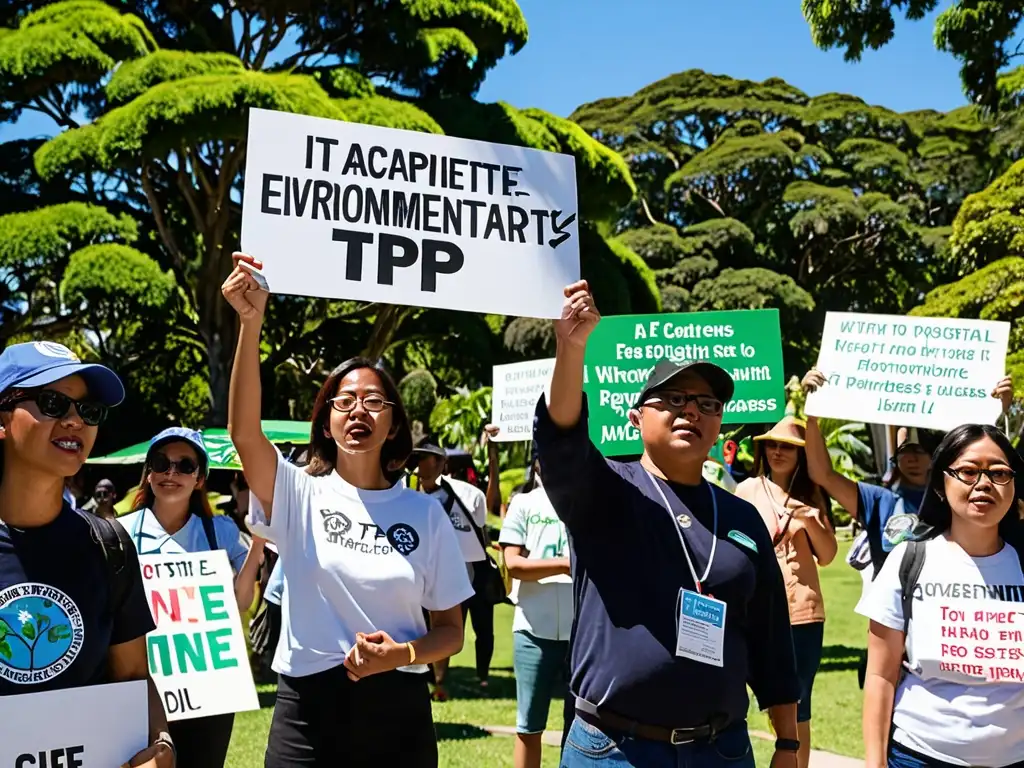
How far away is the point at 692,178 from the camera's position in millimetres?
38125

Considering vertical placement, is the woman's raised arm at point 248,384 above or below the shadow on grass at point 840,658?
above

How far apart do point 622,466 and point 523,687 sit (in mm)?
2854

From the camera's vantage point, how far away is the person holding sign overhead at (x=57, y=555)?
2.38 metres

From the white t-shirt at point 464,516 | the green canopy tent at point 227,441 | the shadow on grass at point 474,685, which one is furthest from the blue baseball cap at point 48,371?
the shadow on grass at point 474,685

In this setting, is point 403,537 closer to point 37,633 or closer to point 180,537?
point 37,633

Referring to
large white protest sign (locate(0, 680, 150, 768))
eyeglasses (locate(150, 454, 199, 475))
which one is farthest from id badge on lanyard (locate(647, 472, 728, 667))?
eyeglasses (locate(150, 454, 199, 475))

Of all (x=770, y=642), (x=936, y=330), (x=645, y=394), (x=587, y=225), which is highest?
(x=587, y=225)

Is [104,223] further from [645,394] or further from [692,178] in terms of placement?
[692,178]

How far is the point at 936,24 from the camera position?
43.6 ft

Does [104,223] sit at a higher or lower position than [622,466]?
higher

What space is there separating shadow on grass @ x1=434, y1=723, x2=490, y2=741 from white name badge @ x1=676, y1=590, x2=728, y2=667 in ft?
16.3

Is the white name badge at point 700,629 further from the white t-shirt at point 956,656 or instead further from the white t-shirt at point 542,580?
the white t-shirt at point 542,580

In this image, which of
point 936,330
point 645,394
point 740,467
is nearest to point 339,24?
point 740,467

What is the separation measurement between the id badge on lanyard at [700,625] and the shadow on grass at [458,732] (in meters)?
4.96
